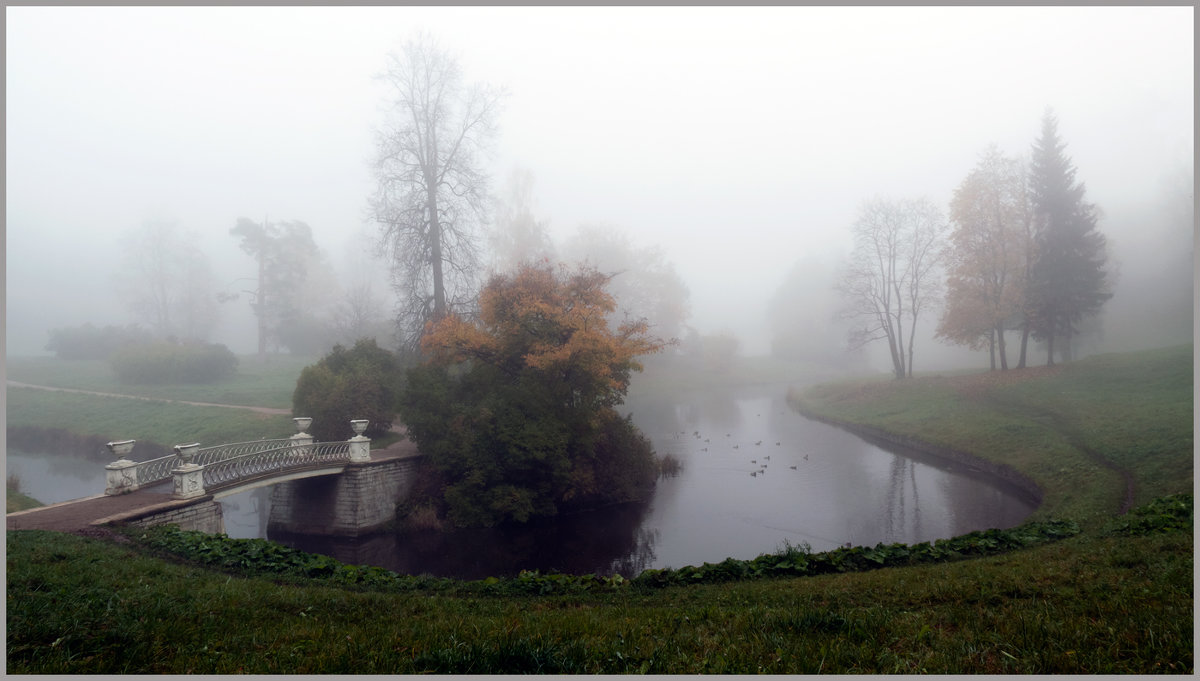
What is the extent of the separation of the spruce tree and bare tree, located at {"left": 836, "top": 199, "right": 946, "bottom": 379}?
15.8ft

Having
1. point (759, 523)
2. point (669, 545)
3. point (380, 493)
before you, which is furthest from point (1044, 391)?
point (380, 493)

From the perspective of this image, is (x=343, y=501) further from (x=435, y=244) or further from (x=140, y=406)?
(x=140, y=406)

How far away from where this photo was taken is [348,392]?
63.7ft

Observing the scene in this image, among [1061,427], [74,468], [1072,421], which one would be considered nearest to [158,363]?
[74,468]

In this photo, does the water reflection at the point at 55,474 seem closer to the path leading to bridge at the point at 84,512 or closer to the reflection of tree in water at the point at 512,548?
the path leading to bridge at the point at 84,512

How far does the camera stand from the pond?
13.3m

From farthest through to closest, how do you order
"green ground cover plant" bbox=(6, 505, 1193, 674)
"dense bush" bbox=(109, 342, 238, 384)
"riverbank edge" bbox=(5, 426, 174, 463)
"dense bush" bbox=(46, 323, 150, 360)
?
"dense bush" bbox=(109, 342, 238, 384)
"dense bush" bbox=(46, 323, 150, 360)
"riverbank edge" bbox=(5, 426, 174, 463)
"green ground cover plant" bbox=(6, 505, 1193, 674)

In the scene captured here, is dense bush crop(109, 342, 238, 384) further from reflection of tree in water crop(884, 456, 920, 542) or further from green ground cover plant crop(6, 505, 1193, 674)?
reflection of tree in water crop(884, 456, 920, 542)

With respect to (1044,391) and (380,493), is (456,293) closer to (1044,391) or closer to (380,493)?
(380,493)

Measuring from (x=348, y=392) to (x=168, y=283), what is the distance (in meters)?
19.0

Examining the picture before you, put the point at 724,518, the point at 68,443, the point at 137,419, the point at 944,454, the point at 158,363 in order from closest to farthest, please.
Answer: the point at 724,518 → the point at 944,454 → the point at 68,443 → the point at 137,419 → the point at 158,363

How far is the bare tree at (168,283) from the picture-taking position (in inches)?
1115

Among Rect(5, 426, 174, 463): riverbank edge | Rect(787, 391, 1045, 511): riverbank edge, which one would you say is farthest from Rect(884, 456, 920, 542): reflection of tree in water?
Rect(5, 426, 174, 463): riverbank edge

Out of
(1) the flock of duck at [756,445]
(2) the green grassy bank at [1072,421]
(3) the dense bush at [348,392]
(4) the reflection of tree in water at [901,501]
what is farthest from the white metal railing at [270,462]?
(2) the green grassy bank at [1072,421]
